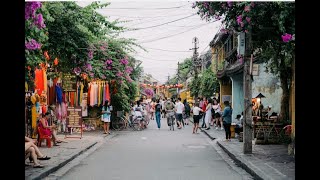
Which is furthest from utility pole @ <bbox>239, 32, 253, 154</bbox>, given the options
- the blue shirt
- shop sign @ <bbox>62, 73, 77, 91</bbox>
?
shop sign @ <bbox>62, 73, 77, 91</bbox>

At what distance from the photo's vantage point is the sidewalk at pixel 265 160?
11045mm

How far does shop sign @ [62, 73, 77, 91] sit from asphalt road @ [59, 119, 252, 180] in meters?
5.44

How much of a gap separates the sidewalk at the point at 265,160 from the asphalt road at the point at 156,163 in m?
0.27

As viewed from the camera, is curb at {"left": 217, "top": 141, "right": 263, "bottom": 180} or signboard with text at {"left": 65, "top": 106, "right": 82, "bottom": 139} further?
signboard with text at {"left": 65, "top": 106, "right": 82, "bottom": 139}

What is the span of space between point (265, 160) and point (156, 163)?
9.99ft

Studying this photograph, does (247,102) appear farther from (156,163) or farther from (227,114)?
(227,114)

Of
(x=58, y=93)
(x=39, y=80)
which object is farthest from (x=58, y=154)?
(x=58, y=93)

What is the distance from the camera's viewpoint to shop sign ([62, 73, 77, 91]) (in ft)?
78.7

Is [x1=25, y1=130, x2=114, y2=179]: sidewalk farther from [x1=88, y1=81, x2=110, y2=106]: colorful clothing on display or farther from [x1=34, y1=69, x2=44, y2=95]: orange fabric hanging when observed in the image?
[x1=88, y1=81, x2=110, y2=106]: colorful clothing on display

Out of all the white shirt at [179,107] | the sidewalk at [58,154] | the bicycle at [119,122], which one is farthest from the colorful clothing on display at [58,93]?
the white shirt at [179,107]

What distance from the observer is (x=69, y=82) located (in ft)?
80.1
